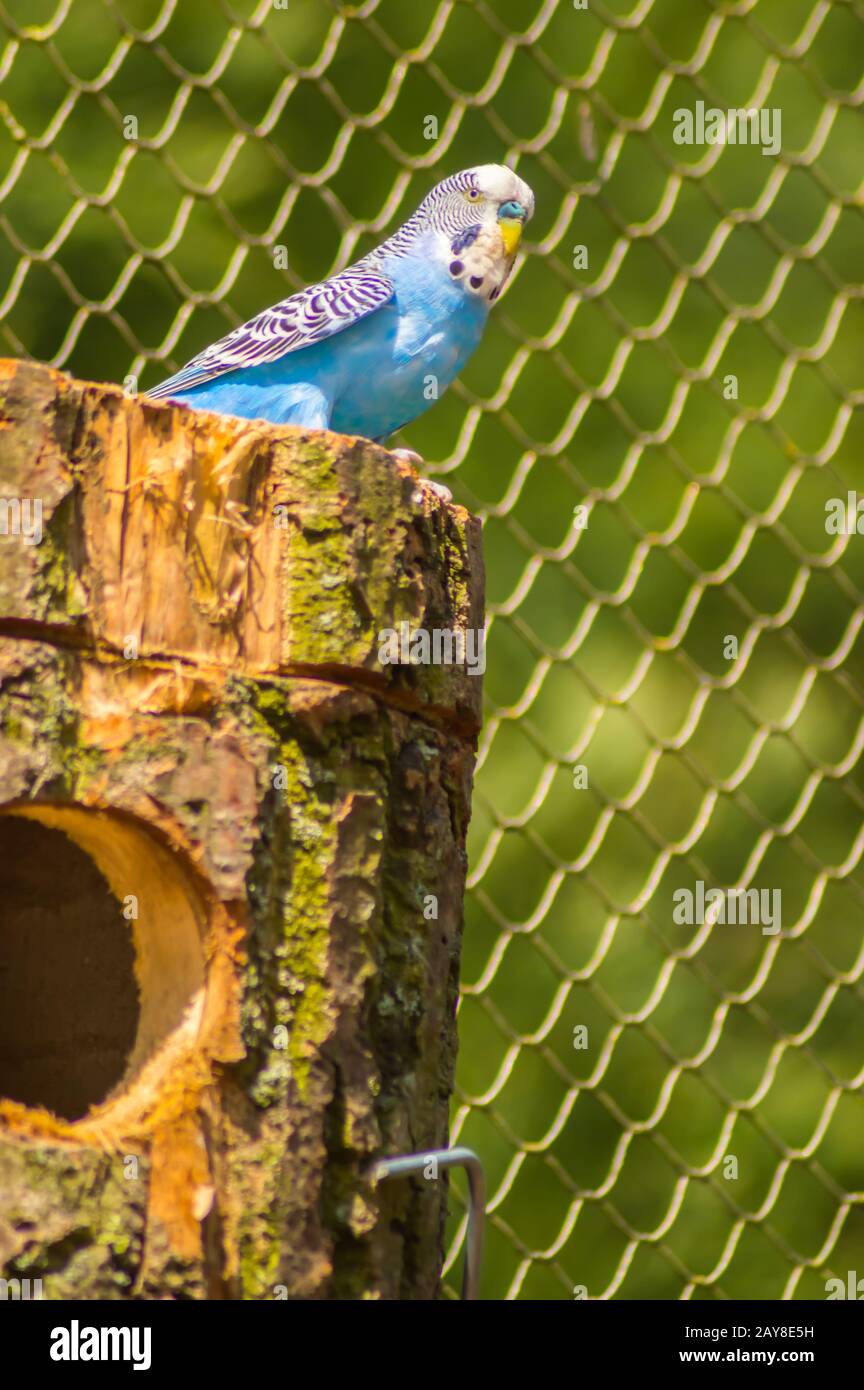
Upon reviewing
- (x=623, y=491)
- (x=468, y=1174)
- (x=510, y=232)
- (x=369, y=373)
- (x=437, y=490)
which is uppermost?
(x=623, y=491)

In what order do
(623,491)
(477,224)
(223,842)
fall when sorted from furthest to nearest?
(623,491) < (477,224) < (223,842)

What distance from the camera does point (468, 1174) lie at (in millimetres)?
1191

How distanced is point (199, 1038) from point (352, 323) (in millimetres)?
810

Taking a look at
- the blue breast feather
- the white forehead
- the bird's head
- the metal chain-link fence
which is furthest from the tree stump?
the metal chain-link fence

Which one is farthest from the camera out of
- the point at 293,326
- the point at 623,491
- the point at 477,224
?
the point at 623,491

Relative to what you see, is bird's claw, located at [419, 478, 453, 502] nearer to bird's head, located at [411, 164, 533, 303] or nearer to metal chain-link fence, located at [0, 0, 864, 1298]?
bird's head, located at [411, 164, 533, 303]

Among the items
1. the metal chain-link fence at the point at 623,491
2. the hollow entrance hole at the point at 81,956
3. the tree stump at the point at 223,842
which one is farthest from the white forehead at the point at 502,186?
the hollow entrance hole at the point at 81,956

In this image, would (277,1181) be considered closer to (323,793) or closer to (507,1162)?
(323,793)

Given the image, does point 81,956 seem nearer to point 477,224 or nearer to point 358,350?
point 358,350

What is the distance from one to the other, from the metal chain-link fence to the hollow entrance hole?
4.37 ft

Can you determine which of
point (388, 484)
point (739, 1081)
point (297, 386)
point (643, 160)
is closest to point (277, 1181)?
point (388, 484)

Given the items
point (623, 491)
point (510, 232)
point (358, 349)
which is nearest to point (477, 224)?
point (510, 232)

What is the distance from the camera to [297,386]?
1755 mm

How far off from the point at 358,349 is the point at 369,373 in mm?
22
